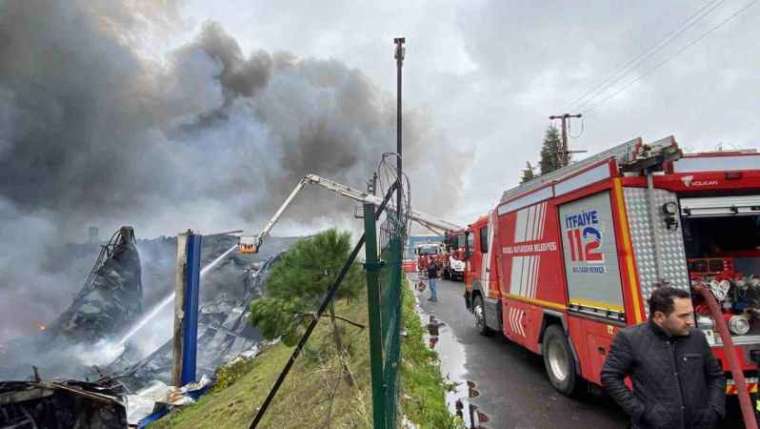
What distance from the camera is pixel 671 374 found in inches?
91.8

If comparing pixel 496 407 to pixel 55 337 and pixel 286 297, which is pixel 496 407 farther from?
pixel 55 337

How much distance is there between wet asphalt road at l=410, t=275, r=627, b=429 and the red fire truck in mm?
307

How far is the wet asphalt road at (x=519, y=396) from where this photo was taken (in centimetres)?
443

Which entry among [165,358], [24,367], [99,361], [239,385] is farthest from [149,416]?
[24,367]

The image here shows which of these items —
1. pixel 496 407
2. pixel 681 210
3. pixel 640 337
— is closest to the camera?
pixel 640 337

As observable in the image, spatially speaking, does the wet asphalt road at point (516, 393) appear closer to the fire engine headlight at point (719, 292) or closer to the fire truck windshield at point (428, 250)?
the fire engine headlight at point (719, 292)

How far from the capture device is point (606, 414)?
4555mm

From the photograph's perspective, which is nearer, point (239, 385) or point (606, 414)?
point (606, 414)

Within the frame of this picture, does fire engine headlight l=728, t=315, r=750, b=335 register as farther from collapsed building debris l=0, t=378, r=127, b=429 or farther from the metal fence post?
collapsed building debris l=0, t=378, r=127, b=429

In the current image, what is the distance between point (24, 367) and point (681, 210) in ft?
44.6

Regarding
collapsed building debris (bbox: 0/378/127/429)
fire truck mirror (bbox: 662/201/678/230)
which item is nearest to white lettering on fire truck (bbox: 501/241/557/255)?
fire truck mirror (bbox: 662/201/678/230)

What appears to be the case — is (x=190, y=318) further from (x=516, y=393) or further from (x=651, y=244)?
(x=651, y=244)

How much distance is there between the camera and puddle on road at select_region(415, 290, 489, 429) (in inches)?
183

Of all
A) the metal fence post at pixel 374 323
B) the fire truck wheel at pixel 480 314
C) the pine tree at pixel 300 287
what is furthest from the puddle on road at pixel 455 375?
the metal fence post at pixel 374 323
